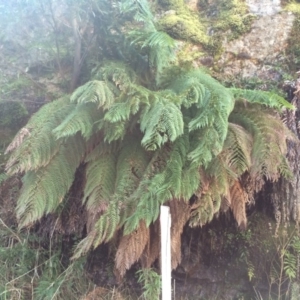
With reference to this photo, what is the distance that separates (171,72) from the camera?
2480 mm

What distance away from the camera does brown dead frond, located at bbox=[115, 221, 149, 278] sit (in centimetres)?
202

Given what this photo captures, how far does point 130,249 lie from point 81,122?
28.1 inches

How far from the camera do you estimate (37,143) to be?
2.14 m

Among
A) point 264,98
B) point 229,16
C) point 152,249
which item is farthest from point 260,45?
point 152,249

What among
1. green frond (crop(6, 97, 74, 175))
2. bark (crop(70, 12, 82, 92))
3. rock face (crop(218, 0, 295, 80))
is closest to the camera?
green frond (crop(6, 97, 74, 175))

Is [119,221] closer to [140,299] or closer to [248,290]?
[140,299]

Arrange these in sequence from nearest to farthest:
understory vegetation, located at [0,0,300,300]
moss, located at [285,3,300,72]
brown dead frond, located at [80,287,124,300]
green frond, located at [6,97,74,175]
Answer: understory vegetation, located at [0,0,300,300], green frond, located at [6,97,74,175], brown dead frond, located at [80,287,124,300], moss, located at [285,3,300,72]

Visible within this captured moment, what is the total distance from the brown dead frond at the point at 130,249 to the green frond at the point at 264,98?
932mm

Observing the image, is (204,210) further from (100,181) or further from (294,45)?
(294,45)

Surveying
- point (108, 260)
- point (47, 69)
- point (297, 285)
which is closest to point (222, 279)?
point (297, 285)

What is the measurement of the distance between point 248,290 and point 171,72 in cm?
146

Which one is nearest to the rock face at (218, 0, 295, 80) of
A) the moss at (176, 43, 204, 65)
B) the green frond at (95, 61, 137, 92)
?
the moss at (176, 43, 204, 65)

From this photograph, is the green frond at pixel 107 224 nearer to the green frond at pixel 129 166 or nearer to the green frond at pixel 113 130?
the green frond at pixel 129 166

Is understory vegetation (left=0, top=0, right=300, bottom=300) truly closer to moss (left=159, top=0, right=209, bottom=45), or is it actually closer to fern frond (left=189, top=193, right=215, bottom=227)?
fern frond (left=189, top=193, right=215, bottom=227)
